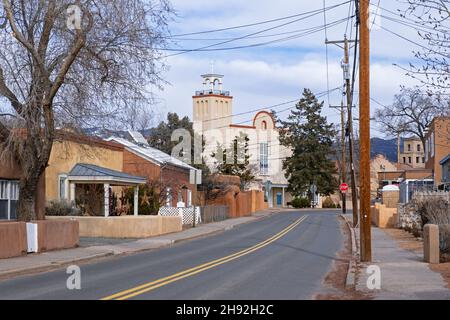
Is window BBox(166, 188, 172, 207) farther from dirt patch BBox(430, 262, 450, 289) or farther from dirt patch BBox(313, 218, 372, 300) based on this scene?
dirt patch BBox(430, 262, 450, 289)

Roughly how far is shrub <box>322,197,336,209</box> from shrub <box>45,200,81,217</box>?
6324 cm

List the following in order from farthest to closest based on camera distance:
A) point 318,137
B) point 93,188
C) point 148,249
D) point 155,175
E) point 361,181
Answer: point 318,137
point 155,175
point 93,188
point 148,249
point 361,181

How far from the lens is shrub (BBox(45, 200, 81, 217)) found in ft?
110

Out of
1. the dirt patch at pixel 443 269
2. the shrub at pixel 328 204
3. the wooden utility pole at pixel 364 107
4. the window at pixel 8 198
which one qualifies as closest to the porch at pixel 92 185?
the window at pixel 8 198

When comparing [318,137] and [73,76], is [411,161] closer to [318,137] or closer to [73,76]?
[318,137]

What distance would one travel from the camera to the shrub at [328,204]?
94431 mm

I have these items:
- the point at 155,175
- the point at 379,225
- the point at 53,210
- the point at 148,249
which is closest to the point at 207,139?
the point at 155,175

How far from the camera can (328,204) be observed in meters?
94.9

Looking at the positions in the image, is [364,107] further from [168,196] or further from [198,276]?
[168,196]

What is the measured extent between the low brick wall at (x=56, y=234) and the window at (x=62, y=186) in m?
9.85

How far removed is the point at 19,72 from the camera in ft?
74.8

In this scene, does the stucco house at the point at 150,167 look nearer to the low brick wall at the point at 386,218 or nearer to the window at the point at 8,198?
the low brick wall at the point at 386,218

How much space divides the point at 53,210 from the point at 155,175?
15.2m

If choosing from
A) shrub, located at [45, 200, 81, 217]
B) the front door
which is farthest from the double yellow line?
the front door
